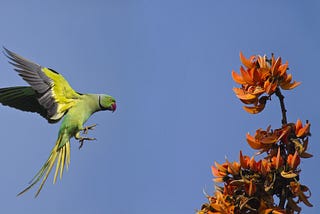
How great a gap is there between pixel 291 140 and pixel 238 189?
0.40 metres

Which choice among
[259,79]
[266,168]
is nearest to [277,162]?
[266,168]

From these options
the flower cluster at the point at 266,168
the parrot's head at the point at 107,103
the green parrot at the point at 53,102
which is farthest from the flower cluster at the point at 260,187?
the parrot's head at the point at 107,103

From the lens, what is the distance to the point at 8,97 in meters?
8.23

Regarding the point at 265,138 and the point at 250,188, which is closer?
the point at 250,188

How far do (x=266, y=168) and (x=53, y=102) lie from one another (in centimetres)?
548

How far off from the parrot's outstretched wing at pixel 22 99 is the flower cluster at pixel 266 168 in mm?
5437

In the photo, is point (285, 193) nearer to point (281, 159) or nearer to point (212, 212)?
point (281, 159)

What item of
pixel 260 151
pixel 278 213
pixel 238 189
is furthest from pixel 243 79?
pixel 278 213

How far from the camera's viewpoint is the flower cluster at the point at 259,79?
3.18 m

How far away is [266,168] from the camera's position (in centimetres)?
294

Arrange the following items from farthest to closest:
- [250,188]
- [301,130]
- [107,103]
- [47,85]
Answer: [107,103] → [47,85] → [301,130] → [250,188]

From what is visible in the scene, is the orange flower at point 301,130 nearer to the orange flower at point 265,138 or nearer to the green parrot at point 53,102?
the orange flower at point 265,138

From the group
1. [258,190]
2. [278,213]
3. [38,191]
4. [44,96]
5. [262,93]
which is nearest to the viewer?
[278,213]

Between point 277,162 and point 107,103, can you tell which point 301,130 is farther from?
point 107,103
